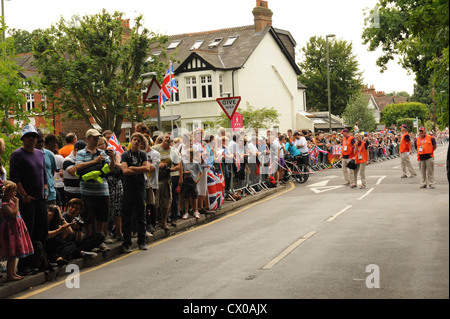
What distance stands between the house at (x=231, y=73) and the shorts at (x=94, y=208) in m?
32.5

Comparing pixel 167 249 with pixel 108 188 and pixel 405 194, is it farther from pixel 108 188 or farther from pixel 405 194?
pixel 405 194

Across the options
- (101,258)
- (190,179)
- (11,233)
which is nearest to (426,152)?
(190,179)

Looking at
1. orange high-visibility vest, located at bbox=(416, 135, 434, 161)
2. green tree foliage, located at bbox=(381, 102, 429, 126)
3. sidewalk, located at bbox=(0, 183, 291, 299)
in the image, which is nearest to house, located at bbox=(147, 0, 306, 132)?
orange high-visibility vest, located at bbox=(416, 135, 434, 161)

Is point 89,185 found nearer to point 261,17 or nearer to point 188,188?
point 188,188

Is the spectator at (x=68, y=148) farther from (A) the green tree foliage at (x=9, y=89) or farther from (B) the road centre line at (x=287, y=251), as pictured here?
(B) the road centre line at (x=287, y=251)

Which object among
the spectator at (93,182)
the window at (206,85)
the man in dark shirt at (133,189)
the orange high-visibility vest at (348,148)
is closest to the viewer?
the spectator at (93,182)

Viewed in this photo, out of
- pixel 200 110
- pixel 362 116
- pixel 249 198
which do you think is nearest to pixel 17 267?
pixel 249 198

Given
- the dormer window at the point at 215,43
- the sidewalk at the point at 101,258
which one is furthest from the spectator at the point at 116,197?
the dormer window at the point at 215,43

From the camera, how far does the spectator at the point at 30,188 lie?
8469 mm

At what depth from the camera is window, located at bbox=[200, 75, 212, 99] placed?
155ft

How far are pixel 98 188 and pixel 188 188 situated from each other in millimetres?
4075

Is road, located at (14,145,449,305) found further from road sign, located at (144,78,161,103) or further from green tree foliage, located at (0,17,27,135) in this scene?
road sign, located at (144,78,161,103)

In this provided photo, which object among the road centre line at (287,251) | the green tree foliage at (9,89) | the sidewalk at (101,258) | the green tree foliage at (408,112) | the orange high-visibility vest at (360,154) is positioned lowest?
the sidewalk at (101,258)

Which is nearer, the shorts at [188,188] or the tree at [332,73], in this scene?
the shorts at [188,188]
